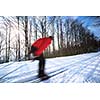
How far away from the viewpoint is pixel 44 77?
12.2 feet

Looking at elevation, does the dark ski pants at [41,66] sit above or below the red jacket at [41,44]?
below

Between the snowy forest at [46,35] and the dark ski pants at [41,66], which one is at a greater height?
the snowy forest at [46,35]

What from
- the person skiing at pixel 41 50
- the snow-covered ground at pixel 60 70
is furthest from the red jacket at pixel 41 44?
the snow-covered ground at pixel 60 70

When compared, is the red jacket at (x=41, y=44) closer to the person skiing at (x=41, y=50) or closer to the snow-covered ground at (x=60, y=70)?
the person skiing at (x=41, y=50)

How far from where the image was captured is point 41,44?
12.3 feet

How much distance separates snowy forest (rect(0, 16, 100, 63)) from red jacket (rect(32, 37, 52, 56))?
4cm

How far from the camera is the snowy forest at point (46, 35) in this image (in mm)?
3740

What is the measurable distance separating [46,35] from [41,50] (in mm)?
175

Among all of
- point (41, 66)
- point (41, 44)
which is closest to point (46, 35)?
point (41, 44)

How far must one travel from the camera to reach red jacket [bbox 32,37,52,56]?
374cm

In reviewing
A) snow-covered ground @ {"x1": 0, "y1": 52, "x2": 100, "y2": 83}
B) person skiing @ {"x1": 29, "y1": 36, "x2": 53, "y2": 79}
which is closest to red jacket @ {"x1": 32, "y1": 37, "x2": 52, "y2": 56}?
person skiing @ {"x1": 29, "y1": 36, "x2": 53, "y2": 79}
